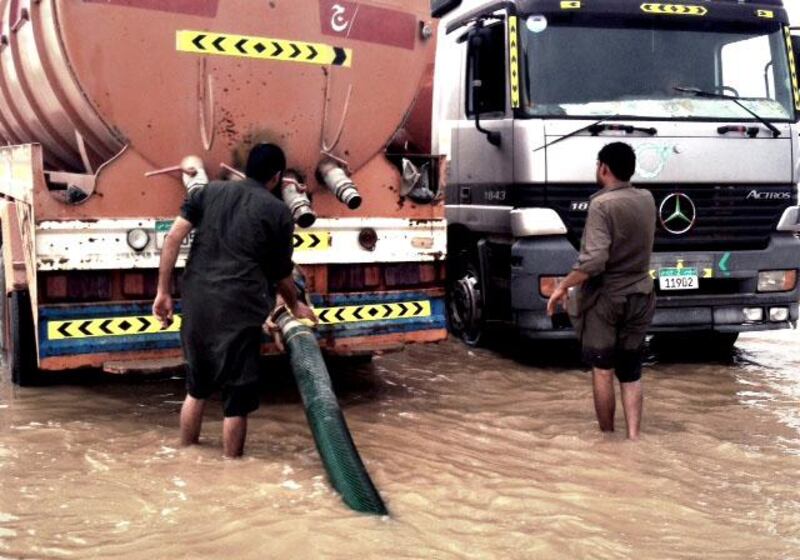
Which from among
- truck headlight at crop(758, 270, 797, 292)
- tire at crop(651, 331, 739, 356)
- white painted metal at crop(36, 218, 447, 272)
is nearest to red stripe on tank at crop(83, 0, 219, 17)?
white painted metal at crop(36, 218, 447, 272)

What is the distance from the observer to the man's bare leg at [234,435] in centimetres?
473

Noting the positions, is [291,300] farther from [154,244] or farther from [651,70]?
[651,70]

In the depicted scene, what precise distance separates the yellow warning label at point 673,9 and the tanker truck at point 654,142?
1 centimetres

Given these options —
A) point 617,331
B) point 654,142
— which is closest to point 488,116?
point 654,142

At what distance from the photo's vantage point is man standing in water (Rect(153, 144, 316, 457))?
4.62 metres

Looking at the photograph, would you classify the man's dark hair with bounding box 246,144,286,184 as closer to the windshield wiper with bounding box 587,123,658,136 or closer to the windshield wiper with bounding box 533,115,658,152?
the windshield wiper with bounding box 533,115,658,152

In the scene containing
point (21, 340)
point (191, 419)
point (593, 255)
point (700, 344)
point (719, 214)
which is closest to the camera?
point (191, 419)

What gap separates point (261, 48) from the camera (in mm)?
5629

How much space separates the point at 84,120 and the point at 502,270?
11.1 ft

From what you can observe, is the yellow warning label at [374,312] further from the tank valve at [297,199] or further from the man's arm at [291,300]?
the man's arm at [291,300]

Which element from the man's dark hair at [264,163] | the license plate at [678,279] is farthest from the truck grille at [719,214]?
→ the man's dark hair at [264,163]

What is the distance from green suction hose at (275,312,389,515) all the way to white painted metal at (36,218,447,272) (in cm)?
87

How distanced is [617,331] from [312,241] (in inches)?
73.7

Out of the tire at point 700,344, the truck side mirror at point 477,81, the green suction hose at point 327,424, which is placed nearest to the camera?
the green suction hose at point 327,424
